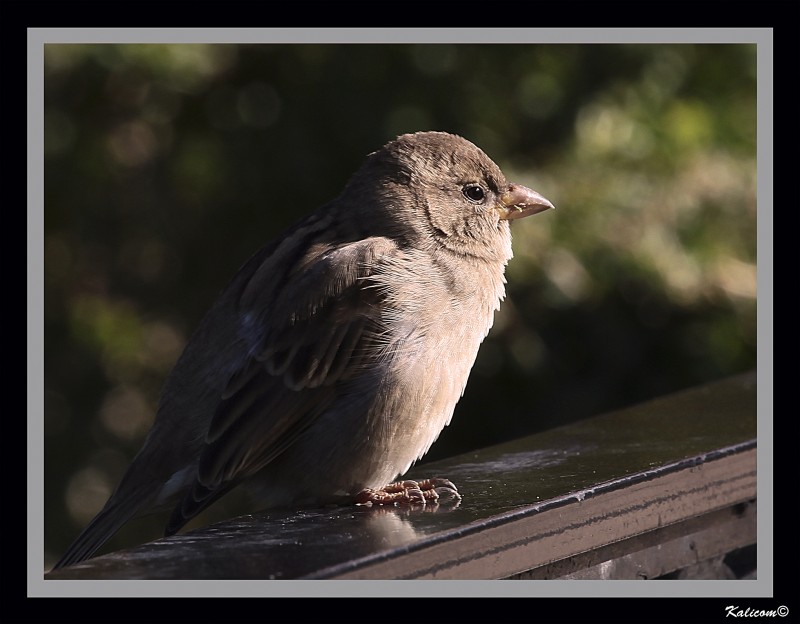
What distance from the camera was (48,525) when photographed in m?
5.22

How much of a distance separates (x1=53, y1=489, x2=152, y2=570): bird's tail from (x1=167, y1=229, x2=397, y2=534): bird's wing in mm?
224

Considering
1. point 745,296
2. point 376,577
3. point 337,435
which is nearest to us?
point 376,577

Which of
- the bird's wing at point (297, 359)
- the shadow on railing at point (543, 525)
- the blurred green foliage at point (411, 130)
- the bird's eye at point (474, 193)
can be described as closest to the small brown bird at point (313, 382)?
the bird's wing at point (297, 359)

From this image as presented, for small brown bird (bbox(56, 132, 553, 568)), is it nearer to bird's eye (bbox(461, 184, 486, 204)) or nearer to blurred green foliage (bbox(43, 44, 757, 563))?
bird's eye (bbox(461, 184, 486, 204))

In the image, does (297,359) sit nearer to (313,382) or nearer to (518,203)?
(313,382)

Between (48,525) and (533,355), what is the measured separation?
2282 mm

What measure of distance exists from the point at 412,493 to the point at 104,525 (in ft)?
2.86

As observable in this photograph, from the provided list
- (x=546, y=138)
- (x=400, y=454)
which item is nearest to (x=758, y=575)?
(x=400, y=454)

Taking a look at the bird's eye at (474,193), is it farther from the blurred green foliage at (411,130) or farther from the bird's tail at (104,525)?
the bird's tail at (104,525)

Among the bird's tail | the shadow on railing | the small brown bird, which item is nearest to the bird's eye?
the small brown bird

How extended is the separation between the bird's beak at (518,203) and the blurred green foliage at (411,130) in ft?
1.93

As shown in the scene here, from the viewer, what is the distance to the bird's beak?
3.82m

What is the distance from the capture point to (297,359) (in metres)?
3.13

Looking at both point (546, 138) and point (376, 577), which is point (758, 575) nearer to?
point (376, 577)
